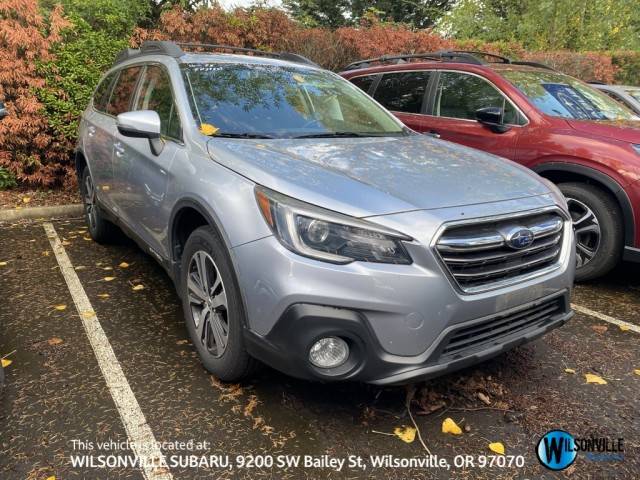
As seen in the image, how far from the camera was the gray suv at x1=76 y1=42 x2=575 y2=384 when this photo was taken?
203 cm

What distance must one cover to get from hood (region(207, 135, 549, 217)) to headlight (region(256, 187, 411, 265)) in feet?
0.19

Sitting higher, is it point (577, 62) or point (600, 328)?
point (577, 62)

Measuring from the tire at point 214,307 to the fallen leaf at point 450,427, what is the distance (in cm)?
95

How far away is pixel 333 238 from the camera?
207cm

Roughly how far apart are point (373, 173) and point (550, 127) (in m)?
2.67

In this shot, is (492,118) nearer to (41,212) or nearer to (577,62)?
(41,212)

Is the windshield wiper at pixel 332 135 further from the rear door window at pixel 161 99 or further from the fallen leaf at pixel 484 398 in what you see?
the fallen leaf at pixel 484 398

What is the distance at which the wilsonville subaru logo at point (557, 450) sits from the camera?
221cm

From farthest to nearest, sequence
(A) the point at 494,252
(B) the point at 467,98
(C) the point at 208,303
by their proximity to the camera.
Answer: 1. (B) the point at 467,98
2. (C) the point at 208,303
3. (A) the point at 494,252

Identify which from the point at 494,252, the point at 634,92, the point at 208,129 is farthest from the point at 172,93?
the point at 634,92

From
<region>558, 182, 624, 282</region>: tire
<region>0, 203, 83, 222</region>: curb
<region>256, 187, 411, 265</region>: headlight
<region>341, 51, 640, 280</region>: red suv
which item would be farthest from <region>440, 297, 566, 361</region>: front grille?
<region>0, 203, 83, 222</region>: curb

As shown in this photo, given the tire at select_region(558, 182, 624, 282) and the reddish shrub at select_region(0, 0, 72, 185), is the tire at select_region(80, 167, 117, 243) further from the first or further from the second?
the tire at select_region(558, 182, 624, 282)

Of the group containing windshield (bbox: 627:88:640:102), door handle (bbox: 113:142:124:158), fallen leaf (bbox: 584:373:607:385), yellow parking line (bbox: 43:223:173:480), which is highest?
windshield (bbox: 627:88:640:102)

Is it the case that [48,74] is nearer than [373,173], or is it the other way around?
[373,173]
